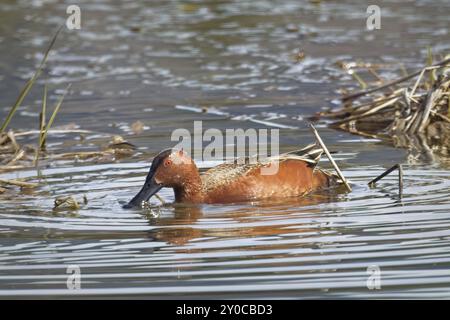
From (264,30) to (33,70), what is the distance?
4.32 metres

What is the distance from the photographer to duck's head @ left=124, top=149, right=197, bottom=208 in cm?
902

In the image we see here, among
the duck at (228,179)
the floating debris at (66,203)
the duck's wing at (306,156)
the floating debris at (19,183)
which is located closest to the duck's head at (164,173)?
the duck at (228,179)

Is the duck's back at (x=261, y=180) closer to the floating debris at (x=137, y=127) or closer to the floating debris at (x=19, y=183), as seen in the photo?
the floating debris at (x=19, y=183)

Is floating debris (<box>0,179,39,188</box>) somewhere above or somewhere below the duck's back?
below

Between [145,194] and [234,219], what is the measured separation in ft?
2.88

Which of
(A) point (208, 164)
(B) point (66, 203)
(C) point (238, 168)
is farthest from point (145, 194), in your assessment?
(A) point (208, 164)

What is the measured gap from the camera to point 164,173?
9.04 m

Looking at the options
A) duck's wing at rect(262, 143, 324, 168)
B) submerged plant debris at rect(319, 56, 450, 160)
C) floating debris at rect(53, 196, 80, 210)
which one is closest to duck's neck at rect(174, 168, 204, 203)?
duck's wing at rect(262, 143, 324, 168)

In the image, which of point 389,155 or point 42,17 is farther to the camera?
point 42,17

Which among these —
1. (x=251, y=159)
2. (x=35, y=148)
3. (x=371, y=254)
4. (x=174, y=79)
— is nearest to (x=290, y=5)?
(x=174, y=79)

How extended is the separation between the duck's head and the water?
0.21m

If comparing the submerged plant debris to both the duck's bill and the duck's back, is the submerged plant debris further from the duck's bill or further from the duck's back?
the duck's bill

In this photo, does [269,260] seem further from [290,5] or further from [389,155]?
[290,5]

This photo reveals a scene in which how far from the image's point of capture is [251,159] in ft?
30.8
